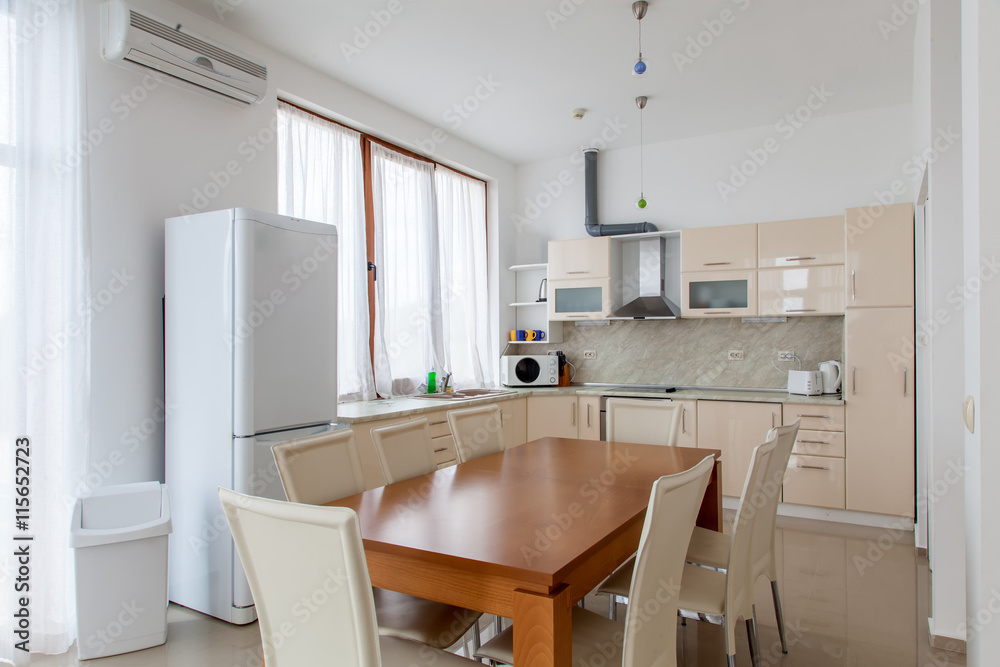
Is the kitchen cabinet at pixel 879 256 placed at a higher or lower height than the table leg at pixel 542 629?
higher

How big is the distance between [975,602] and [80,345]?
3.07 m

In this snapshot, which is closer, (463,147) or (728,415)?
Result: (728,415)

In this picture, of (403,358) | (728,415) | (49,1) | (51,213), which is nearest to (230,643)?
(51,213)

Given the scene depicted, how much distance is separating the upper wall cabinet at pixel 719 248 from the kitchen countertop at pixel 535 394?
972 millimetres

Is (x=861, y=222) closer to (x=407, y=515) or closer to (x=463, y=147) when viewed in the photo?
(x=463, y=147)

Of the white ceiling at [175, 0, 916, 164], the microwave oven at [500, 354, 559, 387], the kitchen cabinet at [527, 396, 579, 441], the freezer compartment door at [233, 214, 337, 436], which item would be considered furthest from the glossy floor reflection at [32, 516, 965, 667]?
the white ceiling at [175, 0, 916, 164]

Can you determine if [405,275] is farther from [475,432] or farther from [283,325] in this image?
[475,432]

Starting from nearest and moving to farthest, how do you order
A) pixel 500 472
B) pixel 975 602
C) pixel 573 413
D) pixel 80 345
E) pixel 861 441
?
1. pixel 975 602
2. pixel 500 472
3. pixel 80 345
4. pixel 861 441
5. pixel 573 413

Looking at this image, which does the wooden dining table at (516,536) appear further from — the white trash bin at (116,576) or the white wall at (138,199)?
the white wall at (138,199)

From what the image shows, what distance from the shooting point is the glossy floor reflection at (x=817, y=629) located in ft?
7.76

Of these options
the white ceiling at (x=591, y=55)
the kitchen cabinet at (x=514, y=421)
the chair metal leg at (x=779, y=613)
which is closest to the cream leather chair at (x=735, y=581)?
the chair metal leg at (x=779, y=613)

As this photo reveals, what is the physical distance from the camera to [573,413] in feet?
16.1

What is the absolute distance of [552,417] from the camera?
4.98 m

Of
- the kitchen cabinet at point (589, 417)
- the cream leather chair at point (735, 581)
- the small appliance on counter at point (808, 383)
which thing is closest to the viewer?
the cream leather chair at point (735, 581)
